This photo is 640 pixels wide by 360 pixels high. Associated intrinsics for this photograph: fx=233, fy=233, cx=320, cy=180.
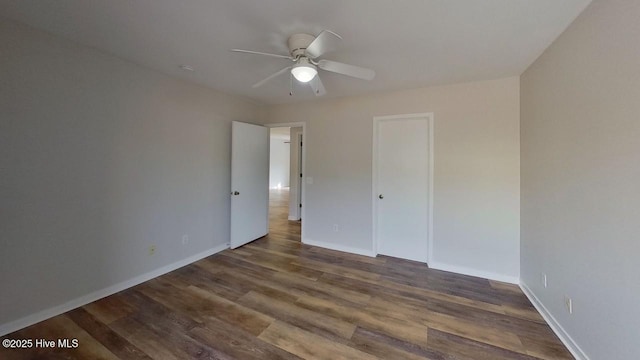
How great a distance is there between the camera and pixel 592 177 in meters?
1.55

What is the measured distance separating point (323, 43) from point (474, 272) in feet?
10.3

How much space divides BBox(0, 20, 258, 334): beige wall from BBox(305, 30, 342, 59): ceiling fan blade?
6.94 ft

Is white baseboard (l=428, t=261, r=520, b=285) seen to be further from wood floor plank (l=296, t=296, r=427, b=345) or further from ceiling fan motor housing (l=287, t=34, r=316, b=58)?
ceiling fan motor housing (l=287, t=34, r=316, b=58)

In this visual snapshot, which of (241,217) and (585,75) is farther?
(241,217)

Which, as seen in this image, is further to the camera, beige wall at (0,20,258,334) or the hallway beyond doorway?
the hallway beyond doorway

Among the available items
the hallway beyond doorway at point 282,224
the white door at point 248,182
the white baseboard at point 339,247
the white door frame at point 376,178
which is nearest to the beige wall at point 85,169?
the white door at point 248,182

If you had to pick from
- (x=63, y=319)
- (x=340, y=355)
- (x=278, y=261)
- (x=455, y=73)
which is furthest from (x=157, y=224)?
(x=455, y=73)

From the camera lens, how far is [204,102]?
10.9ft

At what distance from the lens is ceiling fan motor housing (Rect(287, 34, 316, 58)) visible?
1.85 metres

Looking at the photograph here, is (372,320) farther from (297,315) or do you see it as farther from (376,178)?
(376,178)

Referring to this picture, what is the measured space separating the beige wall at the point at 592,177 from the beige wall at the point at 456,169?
502 mm

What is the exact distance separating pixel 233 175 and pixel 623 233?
390 cm

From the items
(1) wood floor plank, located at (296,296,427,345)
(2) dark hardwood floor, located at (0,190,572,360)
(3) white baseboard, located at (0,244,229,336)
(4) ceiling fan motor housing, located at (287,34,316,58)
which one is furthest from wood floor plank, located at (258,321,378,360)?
(4) ceiling fan motor housing, located at (287,34,316,58)

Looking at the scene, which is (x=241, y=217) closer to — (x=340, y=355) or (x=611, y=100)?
(x=340, y=355)
